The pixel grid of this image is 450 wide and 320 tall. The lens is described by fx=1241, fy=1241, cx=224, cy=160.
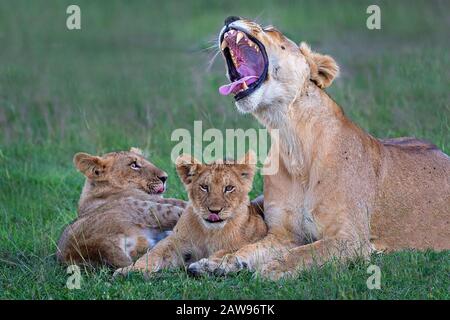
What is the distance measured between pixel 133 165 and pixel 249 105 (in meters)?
1.61

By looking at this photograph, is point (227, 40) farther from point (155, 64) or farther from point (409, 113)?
point (155, 64)

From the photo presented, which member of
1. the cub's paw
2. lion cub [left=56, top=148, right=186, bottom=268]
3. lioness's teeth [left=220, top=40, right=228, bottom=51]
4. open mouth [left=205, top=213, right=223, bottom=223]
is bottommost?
the cub's paw

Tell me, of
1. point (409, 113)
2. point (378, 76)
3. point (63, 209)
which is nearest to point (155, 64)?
point (378, 76)

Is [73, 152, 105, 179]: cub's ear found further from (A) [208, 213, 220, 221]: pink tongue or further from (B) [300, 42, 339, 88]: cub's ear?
(B) [300, 42, 339, 88]: cub's ear

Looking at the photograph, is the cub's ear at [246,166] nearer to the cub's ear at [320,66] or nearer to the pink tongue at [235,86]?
the pink tongue at [235,86]

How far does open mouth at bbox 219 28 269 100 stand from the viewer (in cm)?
700

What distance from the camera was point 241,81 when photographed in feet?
23.1

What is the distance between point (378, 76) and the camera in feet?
43.9

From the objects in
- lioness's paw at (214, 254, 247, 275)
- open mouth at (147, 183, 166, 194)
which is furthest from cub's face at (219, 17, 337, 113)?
open mouth at (147, 183, 166, 194)

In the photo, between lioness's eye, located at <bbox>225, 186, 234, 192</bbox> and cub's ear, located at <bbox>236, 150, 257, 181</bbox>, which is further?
cub's ear, located at <bbox>236, 150, 257, 181</bbox>

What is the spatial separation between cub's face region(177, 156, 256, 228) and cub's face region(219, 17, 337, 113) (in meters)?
0.43

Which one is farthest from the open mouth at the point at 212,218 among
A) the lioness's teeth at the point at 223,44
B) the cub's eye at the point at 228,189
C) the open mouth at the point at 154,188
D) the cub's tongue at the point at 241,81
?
the open mouth at the point at 154,188

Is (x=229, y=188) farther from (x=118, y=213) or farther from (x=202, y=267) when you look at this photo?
(x=118, y=213)

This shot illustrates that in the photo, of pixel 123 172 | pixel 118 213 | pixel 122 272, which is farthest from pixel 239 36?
pixel 123 172
